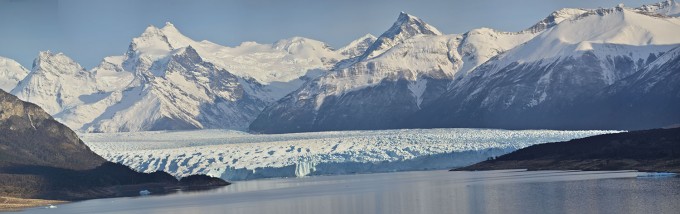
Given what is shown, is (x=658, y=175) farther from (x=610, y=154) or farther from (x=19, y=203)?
(x=19, y=203)

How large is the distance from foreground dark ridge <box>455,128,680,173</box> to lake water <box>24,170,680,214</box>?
281 inches

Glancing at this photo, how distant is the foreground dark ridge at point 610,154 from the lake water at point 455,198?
714cm

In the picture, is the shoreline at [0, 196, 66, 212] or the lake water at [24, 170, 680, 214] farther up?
the shoreline at [0, 196, 66, 212]

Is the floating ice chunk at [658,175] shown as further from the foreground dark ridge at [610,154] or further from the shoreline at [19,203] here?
the shoreline at [19,203]

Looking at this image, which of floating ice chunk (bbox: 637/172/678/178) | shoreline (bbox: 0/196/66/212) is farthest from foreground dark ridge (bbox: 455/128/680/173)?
shoreline (bbox: 0/196/66/212)

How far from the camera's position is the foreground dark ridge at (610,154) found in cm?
15938

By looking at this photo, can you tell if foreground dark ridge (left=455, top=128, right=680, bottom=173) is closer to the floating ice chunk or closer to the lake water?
the floating ice chunk

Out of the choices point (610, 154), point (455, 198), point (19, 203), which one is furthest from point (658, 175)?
point (19, 203)

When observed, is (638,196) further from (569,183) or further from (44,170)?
(44,170)

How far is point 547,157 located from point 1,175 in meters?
84.6

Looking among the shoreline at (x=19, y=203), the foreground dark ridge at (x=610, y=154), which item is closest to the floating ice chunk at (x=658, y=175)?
the foreground dark ridge at (x=610, y=154)

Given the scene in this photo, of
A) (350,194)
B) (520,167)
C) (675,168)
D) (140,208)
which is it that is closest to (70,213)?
Answer: (140,208)

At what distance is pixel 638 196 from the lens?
104 metres

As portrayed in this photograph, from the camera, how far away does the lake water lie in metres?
100
